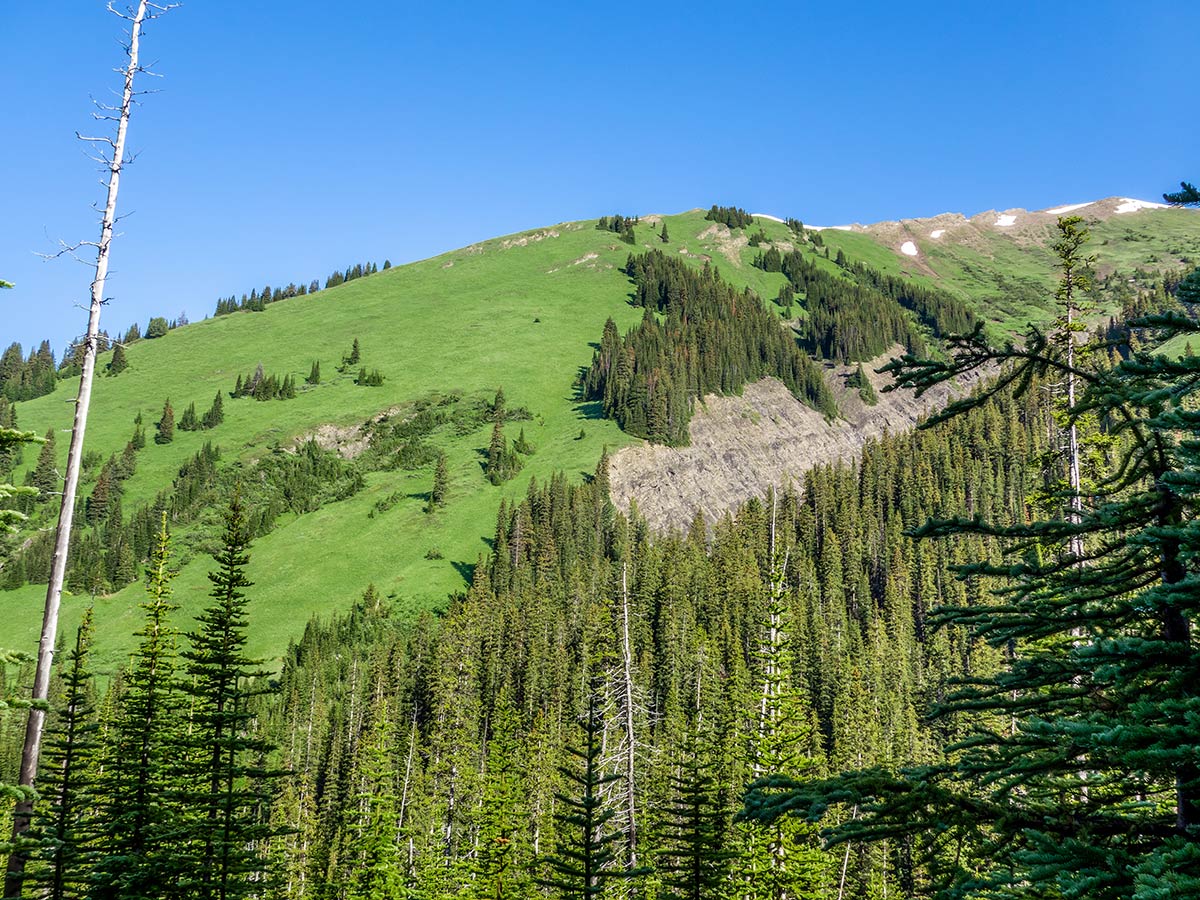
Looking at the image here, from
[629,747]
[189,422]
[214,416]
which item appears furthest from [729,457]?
[629,747]

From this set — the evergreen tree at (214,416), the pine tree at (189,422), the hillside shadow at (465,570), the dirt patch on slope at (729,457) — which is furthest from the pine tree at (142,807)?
the pine tree at (189,422)

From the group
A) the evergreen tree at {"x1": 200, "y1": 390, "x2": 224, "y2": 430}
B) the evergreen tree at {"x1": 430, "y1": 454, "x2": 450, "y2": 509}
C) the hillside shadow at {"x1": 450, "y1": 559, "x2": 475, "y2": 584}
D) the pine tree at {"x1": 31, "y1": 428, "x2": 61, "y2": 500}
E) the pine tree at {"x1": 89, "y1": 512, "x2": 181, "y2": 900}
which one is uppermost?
→ the evergreen tree at {"x1": 200, "y1": 390, "x2": 224, "y2": 430}

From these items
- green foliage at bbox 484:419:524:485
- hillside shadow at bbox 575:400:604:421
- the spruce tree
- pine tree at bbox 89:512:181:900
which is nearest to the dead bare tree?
pine tree at bbox 89:512:181:900

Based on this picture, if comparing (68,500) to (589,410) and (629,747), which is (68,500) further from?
(589,410)

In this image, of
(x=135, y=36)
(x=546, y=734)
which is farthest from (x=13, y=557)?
(x=135, y=36)

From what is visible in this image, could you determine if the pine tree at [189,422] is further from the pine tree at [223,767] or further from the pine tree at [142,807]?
the pine tree at [223,767]

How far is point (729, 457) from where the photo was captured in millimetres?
167500

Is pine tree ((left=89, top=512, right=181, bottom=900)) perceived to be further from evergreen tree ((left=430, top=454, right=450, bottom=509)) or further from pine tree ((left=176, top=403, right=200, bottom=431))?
pine tree ((left=176, top=403, right=200, bottom=431))

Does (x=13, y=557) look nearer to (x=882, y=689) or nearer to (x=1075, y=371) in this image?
(x=882, y=689)

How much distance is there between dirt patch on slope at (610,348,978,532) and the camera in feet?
502

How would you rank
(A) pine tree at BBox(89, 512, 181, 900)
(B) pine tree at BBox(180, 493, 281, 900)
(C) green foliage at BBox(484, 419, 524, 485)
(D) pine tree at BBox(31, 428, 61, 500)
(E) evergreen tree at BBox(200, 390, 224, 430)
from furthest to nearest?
(E) evergreen tree at BBox(200, 390, 224, 430)
(D) pine tree at BBox(31, 428, 61, 500)
(C) green foliage at BBox(484, 419, 524, 485)
(B) pine tree at BBox(180, 493, 281, 900)
(A) pine tree at BBox(89, 512, 181, 900)

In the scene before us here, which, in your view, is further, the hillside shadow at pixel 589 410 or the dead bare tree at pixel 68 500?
the hillside shadow at pixel 589 410

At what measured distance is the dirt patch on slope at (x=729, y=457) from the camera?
153000 millimetres

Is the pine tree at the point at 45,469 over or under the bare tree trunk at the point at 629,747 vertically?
over
